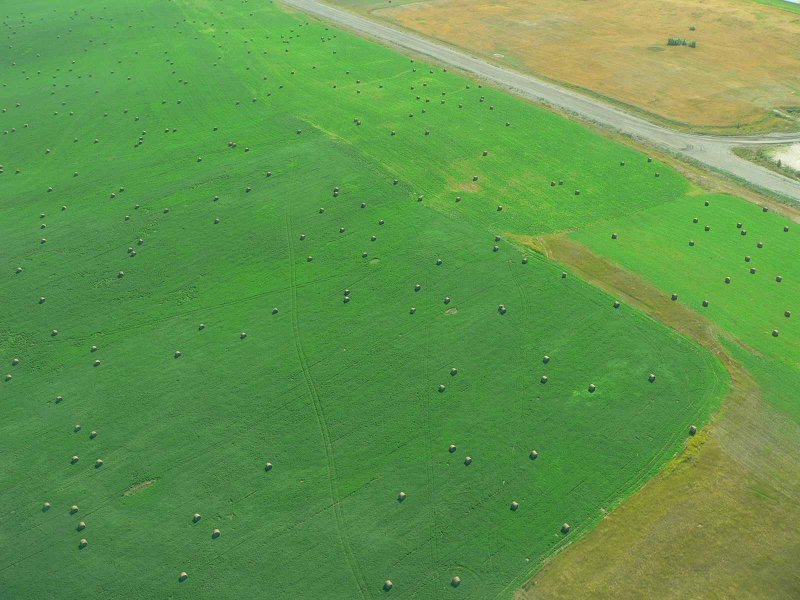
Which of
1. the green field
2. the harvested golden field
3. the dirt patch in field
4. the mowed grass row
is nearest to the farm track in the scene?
the harvested golden field

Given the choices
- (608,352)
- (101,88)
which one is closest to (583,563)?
(608,352)

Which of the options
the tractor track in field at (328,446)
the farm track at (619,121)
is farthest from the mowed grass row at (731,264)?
the tractor track in field at (328,446)

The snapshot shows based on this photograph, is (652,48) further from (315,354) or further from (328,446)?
(328,446)

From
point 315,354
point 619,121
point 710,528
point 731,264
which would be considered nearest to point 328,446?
point 315,354

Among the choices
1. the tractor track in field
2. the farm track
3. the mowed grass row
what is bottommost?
the tractor track in field

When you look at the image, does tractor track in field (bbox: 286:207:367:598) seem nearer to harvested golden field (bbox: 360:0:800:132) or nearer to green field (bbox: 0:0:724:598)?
green field (bbox: 0:0:724:598)
